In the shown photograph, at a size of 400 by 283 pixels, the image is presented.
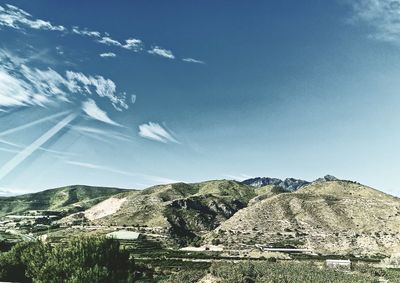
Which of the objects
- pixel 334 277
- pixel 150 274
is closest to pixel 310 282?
pixel 334 277

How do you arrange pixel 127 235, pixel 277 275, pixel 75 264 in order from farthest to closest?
1. pixel 127 235
2. pixel 277 275
3. pixel 75 264

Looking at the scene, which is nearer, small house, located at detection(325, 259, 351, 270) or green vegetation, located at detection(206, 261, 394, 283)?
green vegetation, located at detection(206, 261, 394, 283)

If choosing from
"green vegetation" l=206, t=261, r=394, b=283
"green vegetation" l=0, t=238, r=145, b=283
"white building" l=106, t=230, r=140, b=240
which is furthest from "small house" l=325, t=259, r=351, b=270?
"white building" l=106, t=230, r=140, b=240

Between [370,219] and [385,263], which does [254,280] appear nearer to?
[385,263]

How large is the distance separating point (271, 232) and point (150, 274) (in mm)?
91291

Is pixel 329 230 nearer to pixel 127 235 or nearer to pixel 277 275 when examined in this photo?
pixel 127 235

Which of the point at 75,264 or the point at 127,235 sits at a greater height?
the point at 127,235

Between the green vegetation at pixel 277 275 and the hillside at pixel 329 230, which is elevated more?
the hillside at pixel 329 230

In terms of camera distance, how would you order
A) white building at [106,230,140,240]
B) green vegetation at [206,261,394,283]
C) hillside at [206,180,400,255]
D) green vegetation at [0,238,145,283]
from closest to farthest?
1. green vegetation at [0,238,145,283]
2. green vegetation at [206,261,394,283]
3. hillside at [206,180,400,255]
4. white building at [106,230,140,240]

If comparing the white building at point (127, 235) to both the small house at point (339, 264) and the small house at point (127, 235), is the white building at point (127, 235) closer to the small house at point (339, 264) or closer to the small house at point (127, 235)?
the small house at point (127, 235)

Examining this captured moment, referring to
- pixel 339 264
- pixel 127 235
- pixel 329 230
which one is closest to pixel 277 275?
pixel 339 264

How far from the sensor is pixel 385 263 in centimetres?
13300

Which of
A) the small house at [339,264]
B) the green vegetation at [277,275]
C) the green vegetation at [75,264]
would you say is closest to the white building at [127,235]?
the green vegetation at [277,275]

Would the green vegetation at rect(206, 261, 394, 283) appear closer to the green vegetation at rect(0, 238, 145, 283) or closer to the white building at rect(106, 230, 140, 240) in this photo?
the green vegetation at rect(0, 238, 145, 283)
